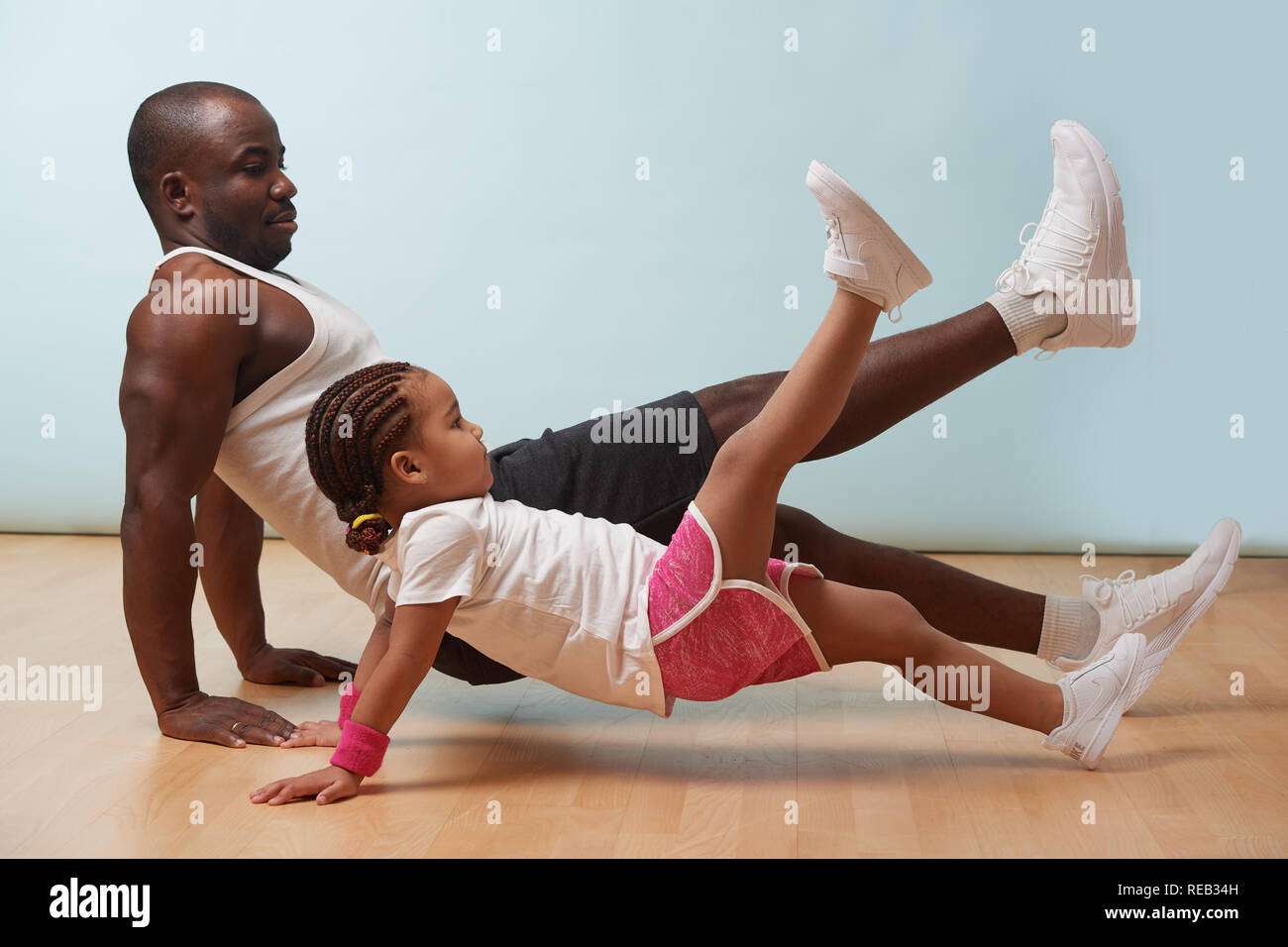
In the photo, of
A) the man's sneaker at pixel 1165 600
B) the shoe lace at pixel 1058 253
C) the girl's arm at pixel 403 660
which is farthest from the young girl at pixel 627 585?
the shoe lace at pixel 1058 253

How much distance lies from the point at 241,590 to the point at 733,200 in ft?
4.70

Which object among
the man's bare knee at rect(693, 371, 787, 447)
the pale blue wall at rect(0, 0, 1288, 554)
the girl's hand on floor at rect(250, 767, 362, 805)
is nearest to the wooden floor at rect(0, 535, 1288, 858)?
the girl's hand on floor at rect(250, 767, 362, 805)

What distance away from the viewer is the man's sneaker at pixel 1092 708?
146 centimetres

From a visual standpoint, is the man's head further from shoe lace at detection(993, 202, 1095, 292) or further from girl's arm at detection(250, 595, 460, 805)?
shoe lace at detection(993, 202, 1095, 292)

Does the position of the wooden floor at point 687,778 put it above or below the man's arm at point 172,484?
below

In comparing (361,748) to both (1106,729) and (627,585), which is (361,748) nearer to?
(627,585)

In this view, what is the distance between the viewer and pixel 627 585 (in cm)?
141

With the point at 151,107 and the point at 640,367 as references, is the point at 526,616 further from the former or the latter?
the point at 640,367

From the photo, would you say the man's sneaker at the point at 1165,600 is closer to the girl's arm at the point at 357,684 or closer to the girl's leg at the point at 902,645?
the girl's leg at the point at 902,645

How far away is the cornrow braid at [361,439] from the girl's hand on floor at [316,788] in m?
0.25

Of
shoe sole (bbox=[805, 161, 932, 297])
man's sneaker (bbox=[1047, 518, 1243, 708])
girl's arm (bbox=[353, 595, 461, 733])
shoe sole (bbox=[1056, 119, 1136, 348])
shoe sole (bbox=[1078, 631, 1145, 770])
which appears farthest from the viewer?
man's sneaker (bbox=[1047, 518, 1243, 708])

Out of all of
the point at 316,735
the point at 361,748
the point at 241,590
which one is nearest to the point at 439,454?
the point at 361,748

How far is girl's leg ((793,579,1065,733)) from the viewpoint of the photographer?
1.44m

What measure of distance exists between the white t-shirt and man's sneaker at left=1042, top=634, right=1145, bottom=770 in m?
0.46
